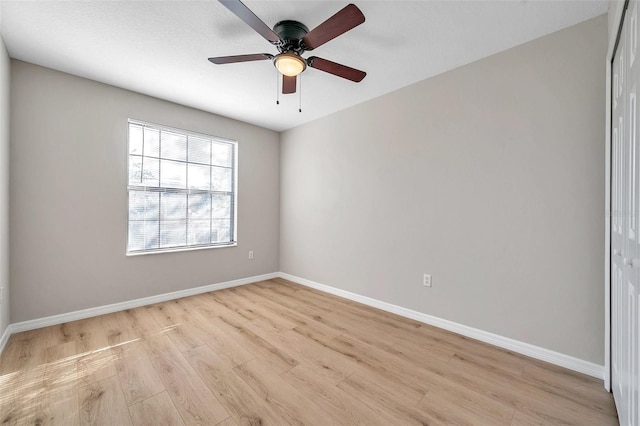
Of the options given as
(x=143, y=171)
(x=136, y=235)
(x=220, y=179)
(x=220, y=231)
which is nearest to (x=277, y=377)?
(x=136, y=235)

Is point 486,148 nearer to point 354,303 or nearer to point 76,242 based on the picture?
point 354,303

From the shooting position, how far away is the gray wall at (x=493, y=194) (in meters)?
1.92

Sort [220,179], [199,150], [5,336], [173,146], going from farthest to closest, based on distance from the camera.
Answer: [220,179] → [199,150] → [173,146] → [5,336]

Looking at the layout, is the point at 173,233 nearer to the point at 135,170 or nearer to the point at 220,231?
the point at 220,231

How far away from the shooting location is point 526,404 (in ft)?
5.23

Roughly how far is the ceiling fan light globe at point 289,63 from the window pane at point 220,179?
7.73 feet

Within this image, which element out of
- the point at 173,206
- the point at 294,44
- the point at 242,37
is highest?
the point at 242,37

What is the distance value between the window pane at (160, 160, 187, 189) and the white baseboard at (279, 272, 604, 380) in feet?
8.80

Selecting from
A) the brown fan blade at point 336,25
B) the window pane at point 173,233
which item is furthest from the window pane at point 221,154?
the brown fan blade at point 336,25

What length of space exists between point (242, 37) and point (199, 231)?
103 inches

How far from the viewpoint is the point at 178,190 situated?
11.6ft

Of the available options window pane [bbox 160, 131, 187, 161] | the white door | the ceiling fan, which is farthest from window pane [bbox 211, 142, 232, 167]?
the white door

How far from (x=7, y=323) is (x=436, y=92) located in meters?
4.57

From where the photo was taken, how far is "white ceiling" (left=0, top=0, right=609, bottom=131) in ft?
5.95
